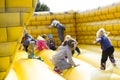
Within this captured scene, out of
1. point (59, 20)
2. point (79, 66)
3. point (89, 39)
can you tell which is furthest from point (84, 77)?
point (59, 20)

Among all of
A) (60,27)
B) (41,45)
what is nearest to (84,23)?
(60,27)

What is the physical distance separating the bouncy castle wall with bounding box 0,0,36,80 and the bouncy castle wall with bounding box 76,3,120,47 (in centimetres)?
496

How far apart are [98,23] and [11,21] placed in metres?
5.86

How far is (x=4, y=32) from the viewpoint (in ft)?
3.16

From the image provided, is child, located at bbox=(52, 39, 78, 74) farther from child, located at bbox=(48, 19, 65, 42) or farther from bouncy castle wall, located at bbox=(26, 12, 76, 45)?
bouncy castle wall, located at bbox=(26, 12, 76, 45)

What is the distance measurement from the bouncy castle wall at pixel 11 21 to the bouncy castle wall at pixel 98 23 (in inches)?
195

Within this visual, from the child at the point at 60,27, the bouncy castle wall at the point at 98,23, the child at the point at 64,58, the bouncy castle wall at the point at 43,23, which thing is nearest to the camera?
the child at the point at 64,58

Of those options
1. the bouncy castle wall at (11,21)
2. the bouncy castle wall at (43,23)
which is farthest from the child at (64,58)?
the bouncy castle wall at (43,23)

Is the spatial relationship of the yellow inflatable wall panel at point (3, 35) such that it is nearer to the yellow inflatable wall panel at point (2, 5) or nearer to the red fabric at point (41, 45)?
the yellow inflatable wall panel at point (2, 5)

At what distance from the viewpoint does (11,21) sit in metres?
0.97

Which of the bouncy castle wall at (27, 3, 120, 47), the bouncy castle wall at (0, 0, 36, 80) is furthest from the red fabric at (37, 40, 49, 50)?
the bouncy castle wall at (0, 0, 36, 80)

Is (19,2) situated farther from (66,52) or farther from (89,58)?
(89,58)

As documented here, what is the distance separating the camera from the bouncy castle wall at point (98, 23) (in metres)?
5.96

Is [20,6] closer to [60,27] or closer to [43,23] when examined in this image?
[60,27]
